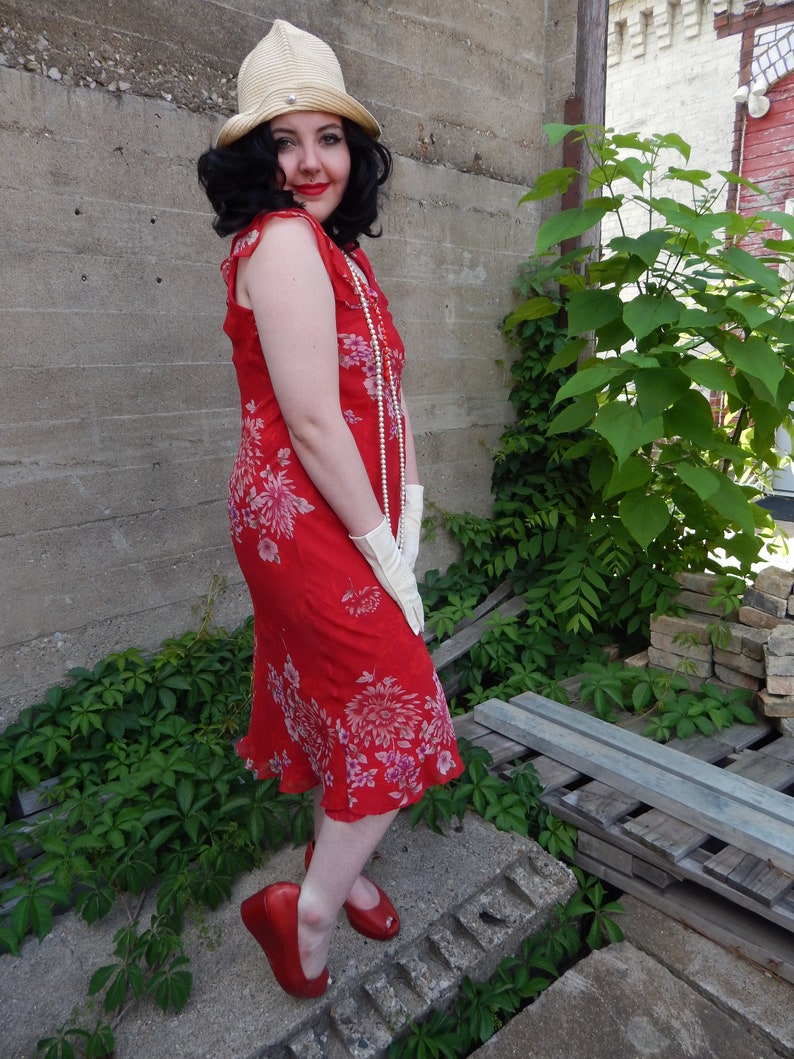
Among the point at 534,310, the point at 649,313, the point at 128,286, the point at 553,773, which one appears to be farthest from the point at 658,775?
the point at 128,286

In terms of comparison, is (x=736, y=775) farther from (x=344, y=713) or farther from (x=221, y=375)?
(x=221, y=375)

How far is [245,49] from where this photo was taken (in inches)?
106

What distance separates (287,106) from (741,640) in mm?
2415

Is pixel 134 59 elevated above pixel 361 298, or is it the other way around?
pixel 134 59

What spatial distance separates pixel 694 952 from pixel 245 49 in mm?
3280

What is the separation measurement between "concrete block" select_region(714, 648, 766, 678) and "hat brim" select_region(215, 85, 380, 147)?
238 cm

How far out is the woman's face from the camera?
1372 mm

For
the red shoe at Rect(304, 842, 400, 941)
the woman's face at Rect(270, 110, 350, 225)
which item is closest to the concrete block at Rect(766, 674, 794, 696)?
the red shoe at Rect(304, 842, 400, 941)

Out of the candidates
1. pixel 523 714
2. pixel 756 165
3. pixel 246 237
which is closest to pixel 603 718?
pixel 523 714

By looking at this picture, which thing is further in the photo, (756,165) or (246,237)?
(756,165)

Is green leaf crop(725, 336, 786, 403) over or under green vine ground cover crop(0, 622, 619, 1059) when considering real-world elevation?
over

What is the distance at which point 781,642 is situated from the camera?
8.61 ft

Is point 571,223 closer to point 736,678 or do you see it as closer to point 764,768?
point 736,678

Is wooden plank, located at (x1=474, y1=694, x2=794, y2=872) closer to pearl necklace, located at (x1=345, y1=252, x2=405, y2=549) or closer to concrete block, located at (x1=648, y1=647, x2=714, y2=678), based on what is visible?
concrete block, located at (x1=648, y1=647, x2=714, y2=678)
